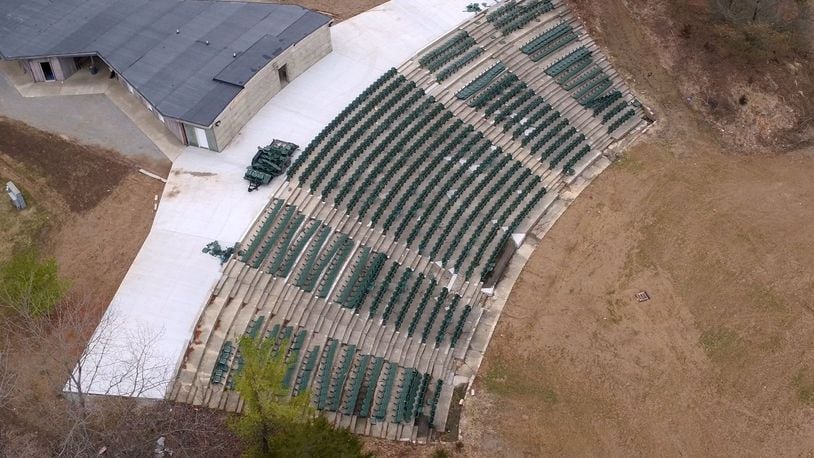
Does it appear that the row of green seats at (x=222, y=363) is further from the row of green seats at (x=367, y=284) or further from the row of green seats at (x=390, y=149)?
the row of green seats at (x=390, y=149)

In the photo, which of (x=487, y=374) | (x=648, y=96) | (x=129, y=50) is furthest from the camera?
(x=648, y=96)

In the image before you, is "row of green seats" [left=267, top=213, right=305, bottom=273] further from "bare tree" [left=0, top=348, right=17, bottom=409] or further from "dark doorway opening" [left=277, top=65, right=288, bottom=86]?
"bare tree" [left=0, top=348, right=17, bottom=409]

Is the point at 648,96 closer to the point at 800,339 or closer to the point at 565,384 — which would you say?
the point at 800,339

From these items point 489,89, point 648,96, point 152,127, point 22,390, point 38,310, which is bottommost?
point 22,390

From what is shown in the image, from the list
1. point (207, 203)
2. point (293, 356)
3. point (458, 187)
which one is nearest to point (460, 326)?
point (458, 187)

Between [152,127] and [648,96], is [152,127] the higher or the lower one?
the lower one

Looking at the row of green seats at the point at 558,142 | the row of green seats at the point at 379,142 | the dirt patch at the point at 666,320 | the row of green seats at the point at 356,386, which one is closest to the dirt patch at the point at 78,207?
the row of green seats at the point at 379,142

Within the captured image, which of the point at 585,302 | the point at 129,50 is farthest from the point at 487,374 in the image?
the point at 129,50
